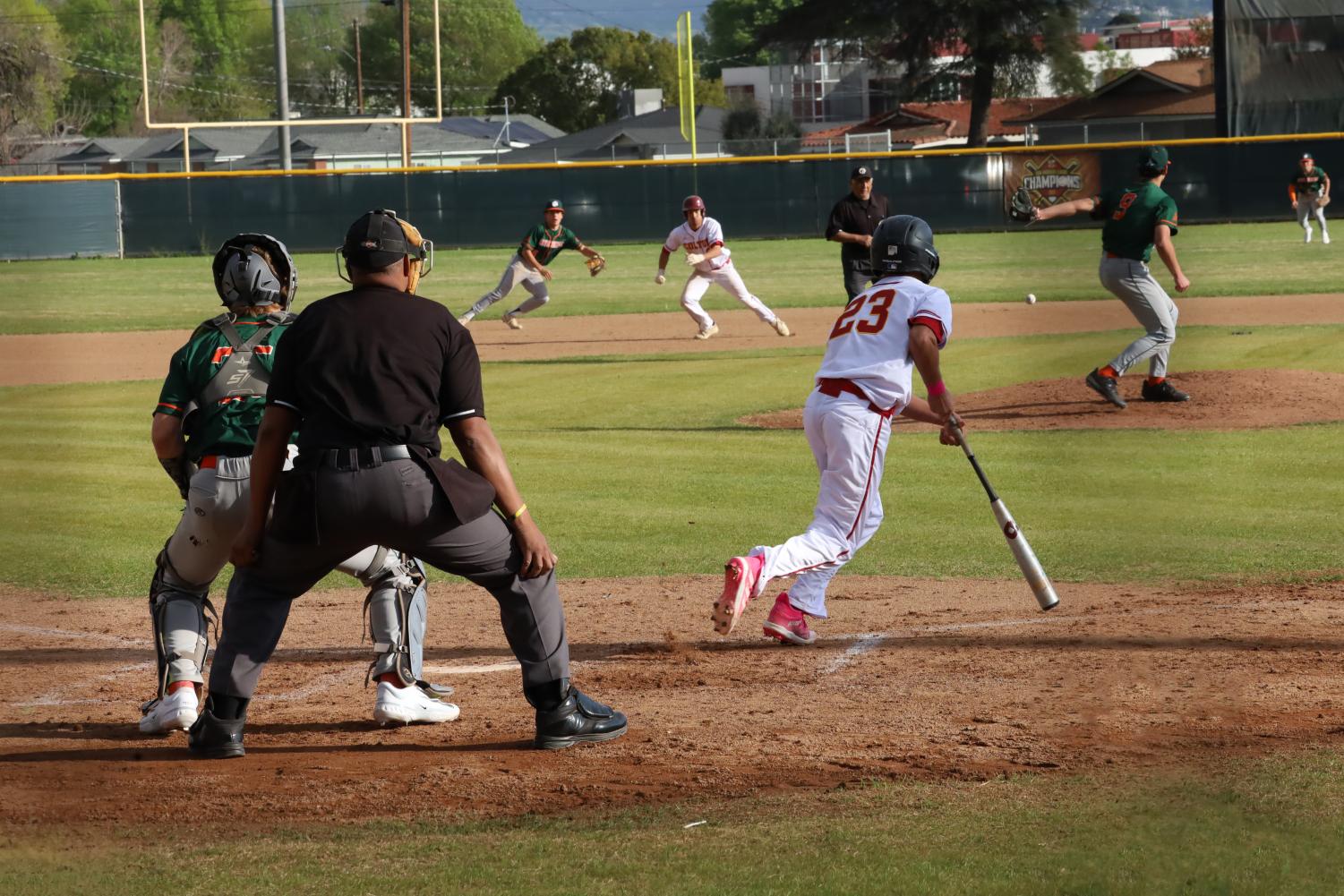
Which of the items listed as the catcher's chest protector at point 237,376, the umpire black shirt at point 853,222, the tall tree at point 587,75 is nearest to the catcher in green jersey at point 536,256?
the umpire black shirt at point 853,222

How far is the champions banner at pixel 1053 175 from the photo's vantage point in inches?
1492

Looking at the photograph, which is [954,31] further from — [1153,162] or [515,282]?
[1153,162]

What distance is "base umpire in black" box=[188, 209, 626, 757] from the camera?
439cm

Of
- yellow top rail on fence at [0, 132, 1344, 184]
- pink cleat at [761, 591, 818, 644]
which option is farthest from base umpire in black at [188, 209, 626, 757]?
yellow top rail on fence at [0, 132, 1344, 184]

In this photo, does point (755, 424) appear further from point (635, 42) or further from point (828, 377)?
point (635, 42)

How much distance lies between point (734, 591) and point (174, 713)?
211 cm

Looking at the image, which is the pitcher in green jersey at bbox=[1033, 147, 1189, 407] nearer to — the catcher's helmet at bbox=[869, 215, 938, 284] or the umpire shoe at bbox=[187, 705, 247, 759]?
the catcher's helmet at bbox=[869, 215, 938, 284]

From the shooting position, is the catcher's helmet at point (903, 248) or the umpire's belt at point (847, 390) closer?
the umpire's belt at point (847, 390)

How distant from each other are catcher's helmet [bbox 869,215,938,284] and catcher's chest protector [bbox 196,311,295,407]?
2676mm

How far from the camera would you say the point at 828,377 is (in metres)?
6.28

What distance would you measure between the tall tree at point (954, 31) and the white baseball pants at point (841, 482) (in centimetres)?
3279

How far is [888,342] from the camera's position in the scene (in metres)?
6.24

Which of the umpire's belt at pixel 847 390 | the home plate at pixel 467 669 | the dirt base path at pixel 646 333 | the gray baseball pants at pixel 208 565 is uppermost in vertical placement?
the umpire's belt at pixel 847 390

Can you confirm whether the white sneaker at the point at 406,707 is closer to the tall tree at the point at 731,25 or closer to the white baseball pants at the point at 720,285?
the white baseball pants at the point at 720,285
